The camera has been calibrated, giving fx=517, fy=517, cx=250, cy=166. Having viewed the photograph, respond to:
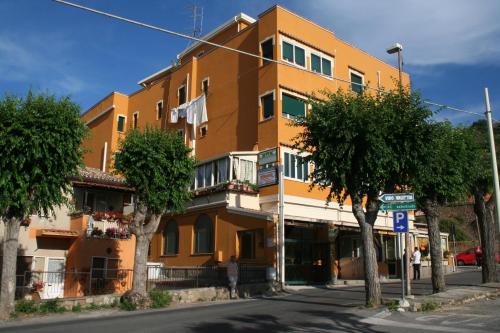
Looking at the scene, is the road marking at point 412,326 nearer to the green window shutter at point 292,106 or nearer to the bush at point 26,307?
the bush at point 26,307

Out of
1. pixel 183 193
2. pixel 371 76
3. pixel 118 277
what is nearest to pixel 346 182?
pixel 183 193

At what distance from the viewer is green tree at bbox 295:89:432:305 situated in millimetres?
16591

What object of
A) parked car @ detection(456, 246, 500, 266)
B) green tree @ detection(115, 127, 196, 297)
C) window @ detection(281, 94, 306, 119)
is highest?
window @ detection(281, 94, 306, 119)

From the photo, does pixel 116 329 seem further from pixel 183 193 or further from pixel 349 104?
pixel 349 104

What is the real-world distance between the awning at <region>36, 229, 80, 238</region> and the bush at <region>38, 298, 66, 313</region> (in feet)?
23.3

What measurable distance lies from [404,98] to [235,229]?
1342 centimetres

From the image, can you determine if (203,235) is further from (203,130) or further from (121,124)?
(121,124)

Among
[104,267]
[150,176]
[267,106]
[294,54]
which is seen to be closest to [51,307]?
[150,176]

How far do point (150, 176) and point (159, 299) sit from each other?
462 cm

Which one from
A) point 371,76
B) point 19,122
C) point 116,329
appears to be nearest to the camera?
point 116,329

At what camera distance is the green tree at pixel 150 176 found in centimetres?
1966

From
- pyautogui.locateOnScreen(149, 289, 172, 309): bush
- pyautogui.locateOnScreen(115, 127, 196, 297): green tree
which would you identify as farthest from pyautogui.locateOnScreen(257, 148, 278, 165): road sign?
pyautogui.locateOnScreen(149, 289, 172, 309): bush

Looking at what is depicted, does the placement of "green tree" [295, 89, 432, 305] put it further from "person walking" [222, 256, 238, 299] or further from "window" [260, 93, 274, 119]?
"window" [260, 93, 274, 119]

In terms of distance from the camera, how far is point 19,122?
16.9m
